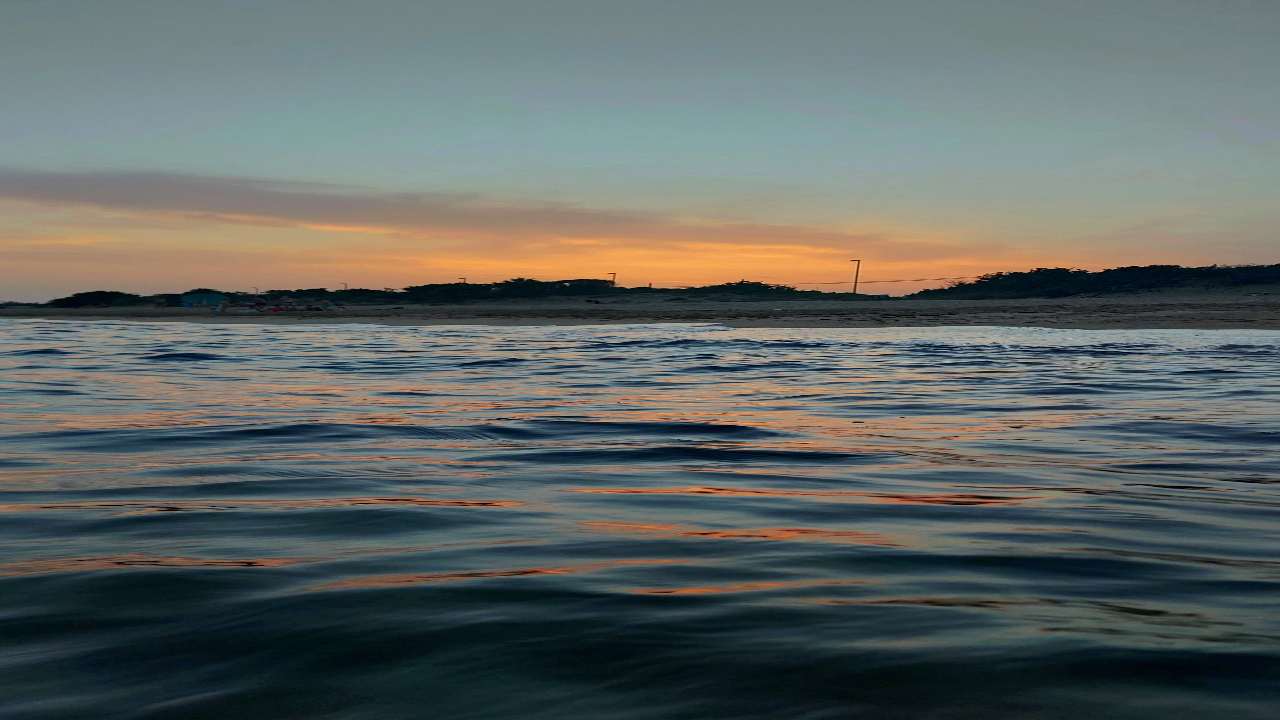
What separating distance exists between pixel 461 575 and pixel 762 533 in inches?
62.6

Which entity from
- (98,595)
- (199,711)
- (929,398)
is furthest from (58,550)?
(929,398)

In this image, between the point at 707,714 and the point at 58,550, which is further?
the point at 58,550

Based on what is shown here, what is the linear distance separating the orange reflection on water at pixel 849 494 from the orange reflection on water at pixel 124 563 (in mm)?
2331

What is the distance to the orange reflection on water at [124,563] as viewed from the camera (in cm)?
427

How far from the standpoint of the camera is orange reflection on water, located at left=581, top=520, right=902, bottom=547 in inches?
194

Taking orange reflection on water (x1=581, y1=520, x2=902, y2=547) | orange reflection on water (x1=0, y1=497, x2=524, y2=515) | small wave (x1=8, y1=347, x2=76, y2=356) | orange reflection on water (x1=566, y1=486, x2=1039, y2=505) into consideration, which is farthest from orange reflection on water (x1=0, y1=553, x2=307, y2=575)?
small wave (x1=8, y1=347, x2=76, y2=356)

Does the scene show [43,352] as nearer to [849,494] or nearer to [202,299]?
[849,494]

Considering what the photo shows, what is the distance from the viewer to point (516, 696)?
2828 millimetres

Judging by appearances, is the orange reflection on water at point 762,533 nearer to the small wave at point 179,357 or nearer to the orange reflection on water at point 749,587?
the orange reflection on water at point 749,587

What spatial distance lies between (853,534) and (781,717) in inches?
97.8

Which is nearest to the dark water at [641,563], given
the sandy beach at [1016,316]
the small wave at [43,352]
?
the small wave at [43,352]

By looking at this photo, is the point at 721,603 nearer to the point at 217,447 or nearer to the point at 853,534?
the point at 853,534

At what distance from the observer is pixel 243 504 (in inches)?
229

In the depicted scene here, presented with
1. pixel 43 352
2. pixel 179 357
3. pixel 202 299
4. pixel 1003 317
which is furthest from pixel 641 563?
pixel 202 299
